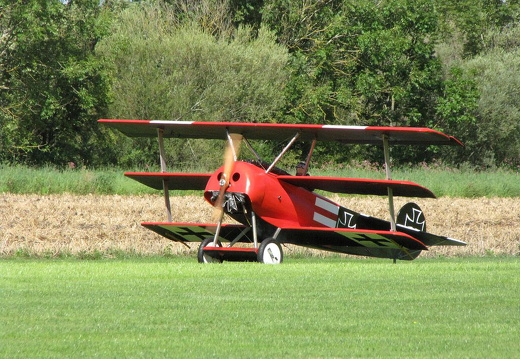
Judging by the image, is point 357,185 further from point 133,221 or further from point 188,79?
point 188,79

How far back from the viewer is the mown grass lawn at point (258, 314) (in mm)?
7477

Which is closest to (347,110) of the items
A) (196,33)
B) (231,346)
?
(196,33)

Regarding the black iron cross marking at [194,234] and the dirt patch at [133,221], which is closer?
the black iron cross marking at [194,234]

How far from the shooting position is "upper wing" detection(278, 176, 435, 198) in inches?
623

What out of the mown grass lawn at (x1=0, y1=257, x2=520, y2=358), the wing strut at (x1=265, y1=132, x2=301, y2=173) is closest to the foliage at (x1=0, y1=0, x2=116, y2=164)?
the wing strut at (x1=265, y1=132, x2=301, y2=173)

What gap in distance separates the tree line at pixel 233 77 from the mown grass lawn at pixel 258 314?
990 inches

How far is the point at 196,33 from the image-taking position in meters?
40.6

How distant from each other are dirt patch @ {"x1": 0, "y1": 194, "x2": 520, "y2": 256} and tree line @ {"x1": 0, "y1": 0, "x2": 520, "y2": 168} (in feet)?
39.0

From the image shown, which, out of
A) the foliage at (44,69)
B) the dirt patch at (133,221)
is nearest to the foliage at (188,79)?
the foliage at (44,69)

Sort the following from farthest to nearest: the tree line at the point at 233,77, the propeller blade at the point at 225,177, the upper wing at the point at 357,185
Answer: the tree line at the point at 233,77
the propeller blade at the point at 225,177
the upper wing at the point at 357,185

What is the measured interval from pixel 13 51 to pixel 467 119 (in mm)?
23888

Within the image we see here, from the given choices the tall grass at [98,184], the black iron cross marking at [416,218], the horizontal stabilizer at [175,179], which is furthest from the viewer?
the tall grass at [98,184]

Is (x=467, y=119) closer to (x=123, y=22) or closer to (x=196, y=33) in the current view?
(x=196, y=33)

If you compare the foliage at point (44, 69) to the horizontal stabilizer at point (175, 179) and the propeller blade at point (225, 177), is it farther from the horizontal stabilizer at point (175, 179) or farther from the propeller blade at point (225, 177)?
the propeller blade at point (225, 177)
